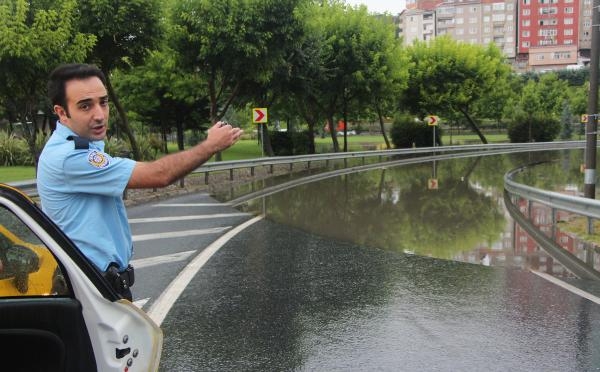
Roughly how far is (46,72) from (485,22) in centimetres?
13970

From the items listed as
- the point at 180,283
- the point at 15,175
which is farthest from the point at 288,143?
the point at 180,283

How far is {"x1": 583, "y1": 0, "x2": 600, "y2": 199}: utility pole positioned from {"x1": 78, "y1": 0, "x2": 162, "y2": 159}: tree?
40.8 ft

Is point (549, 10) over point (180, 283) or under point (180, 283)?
over

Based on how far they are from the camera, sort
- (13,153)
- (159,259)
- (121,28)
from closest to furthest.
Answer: (159,259), (121,28), (13,153)

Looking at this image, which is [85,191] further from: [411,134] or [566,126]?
[566,126]

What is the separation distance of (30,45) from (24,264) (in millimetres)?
11924

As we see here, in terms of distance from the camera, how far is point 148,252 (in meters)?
8.48

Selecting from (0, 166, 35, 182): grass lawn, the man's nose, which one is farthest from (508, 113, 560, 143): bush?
the man's nose

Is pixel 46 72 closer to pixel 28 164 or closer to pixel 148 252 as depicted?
pixel 148 252

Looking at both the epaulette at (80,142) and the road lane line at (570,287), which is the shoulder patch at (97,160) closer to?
the epaulette at (80,142)

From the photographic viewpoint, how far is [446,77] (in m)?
45.4

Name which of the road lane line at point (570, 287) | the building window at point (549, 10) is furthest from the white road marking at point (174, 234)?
the building window at point (549, 10)

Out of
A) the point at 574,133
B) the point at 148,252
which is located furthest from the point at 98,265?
the point at 574,133

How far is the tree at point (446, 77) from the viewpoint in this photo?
147ft
